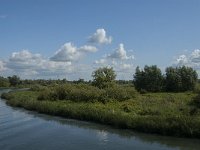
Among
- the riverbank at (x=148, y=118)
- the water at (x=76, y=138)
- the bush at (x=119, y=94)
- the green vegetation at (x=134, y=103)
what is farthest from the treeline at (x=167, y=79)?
the water at (x=76, y=138)

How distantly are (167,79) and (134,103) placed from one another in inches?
1960

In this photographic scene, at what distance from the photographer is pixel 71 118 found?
5175 cm

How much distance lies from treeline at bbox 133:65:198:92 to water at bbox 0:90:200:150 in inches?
2347

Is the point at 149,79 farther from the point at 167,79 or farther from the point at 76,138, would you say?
the point at 76,138

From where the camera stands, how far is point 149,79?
349 feet

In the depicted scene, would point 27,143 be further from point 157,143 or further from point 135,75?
point 135,75

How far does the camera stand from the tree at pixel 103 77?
327 feet

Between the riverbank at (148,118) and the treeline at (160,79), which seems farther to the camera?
the treeline at (160,79)

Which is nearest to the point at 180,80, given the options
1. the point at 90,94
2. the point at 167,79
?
the point at 167,79

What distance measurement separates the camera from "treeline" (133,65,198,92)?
343 ft

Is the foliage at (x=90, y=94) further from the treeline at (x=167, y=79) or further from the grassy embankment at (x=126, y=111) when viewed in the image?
the treeline at (x=167, y=79)

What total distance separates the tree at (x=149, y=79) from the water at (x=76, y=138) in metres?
59.6

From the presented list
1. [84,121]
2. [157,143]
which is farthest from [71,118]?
[157,143]

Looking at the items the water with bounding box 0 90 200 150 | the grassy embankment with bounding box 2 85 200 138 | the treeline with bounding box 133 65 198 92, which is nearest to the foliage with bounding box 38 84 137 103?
the grassy embankment with bounding box 2 85 200 138
